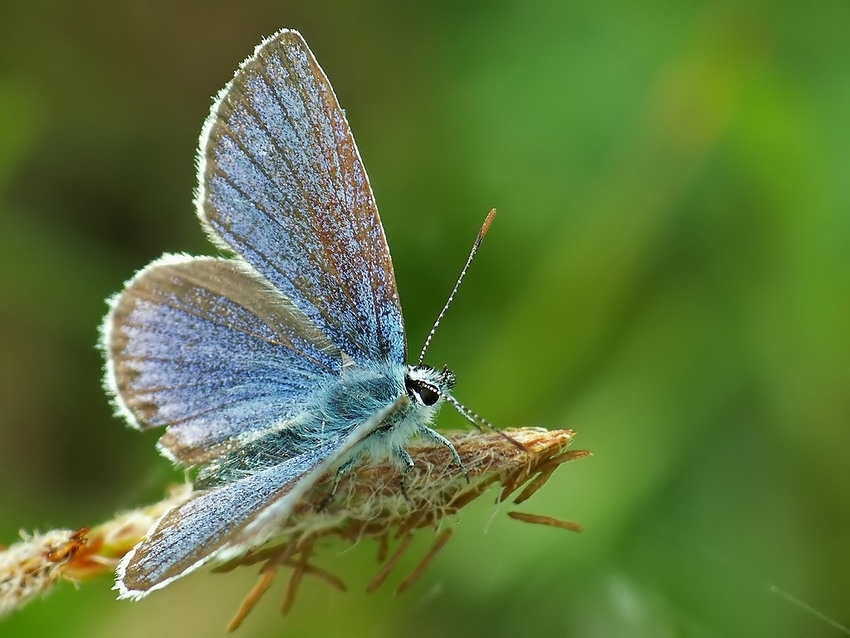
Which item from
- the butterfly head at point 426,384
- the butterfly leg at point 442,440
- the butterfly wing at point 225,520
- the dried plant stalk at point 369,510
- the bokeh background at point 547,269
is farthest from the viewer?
the bokeh background at point 547,269

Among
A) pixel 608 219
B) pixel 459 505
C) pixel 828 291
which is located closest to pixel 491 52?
pixel 608 219

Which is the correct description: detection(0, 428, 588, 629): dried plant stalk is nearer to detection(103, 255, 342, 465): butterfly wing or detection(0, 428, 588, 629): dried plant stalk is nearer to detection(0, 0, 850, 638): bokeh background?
detection(103, 255, 342, 465): butterfly wing

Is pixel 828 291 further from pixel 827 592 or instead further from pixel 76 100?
pixel 76 100

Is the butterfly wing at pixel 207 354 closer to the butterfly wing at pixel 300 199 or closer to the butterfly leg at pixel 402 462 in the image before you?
the butterfly wing at pixel 300 199

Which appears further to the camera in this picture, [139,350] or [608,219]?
[608,219]

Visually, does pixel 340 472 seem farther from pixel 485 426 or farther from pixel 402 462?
pixel 485 426

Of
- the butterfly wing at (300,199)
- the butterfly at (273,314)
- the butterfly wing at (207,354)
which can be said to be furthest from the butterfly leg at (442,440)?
the butterfly wing at (207,354)
